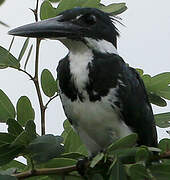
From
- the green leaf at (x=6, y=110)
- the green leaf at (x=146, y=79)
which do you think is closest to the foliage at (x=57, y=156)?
the green leaf at (x=6, y=110)

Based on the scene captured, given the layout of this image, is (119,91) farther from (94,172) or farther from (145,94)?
(94,172)

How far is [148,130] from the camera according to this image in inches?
97.1

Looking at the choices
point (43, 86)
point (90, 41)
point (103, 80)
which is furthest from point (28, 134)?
point (90, 41)

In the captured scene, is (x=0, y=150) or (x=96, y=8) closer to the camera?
(x=0, y=150)

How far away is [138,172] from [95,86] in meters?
0.78

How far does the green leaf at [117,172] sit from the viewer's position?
1486 mm

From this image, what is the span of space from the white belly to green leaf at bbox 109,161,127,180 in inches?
27.9

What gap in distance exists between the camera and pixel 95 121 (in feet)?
7.45

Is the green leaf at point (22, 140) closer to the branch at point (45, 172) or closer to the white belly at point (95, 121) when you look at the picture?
the branch at point (45, 172)

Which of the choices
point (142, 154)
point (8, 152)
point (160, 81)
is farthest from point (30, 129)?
point (160, 81)

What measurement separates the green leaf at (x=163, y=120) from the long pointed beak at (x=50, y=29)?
543 millimetres

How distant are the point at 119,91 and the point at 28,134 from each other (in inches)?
33.2

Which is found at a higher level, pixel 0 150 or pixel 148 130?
pixel 0 150

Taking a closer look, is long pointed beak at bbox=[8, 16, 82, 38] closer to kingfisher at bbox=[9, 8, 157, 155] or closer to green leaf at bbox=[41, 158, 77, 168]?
kingfisher at bbox=[9, 8, 157, 155]
